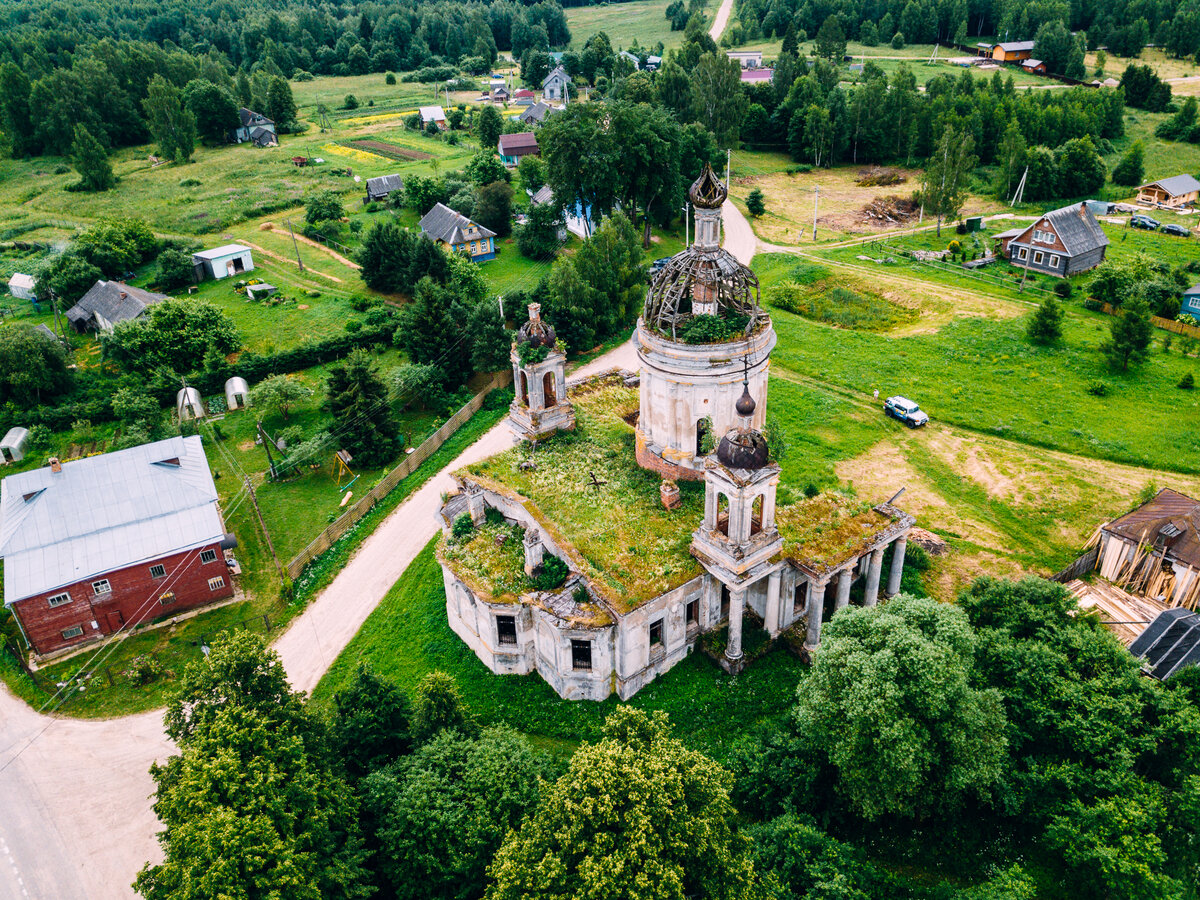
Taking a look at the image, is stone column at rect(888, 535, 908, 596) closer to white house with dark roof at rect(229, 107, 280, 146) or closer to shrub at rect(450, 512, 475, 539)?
shrub at rect(450, 512, 475, 539)

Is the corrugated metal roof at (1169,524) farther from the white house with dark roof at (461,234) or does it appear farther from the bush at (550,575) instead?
the white house with dark roof at (461,234)

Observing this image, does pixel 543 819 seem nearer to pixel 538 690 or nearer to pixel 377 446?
pixel 538 690

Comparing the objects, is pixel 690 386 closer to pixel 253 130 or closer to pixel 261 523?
pixel 261 523

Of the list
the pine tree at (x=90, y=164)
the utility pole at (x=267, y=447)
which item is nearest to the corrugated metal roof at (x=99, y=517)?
the utility pole at (x=267, y=447)

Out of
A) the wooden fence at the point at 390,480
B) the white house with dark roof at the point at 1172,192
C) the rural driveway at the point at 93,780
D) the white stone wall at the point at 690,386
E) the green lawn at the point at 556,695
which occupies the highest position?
the white stone wall at the point at 690,386

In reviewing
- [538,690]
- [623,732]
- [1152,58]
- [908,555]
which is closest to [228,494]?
[538,690]

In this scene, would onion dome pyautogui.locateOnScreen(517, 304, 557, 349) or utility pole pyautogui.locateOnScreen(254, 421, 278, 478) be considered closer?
onion dome pyautogui.locateOnScreen(517, 304, 557, 349)

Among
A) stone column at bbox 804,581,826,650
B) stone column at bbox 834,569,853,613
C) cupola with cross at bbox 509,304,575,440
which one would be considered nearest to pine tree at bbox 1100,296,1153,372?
stone column at bbox 834,569,853,613
